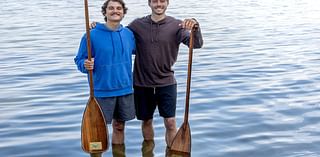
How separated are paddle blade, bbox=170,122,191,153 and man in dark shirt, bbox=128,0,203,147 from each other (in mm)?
243

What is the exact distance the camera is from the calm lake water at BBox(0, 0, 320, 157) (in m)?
8.48

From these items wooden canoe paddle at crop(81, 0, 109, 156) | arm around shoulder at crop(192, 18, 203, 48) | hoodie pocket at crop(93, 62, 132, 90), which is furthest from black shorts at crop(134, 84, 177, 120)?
arm around shoulder at crop(192, 18, 203, 48)

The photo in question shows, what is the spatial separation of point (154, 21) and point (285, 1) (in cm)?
3134

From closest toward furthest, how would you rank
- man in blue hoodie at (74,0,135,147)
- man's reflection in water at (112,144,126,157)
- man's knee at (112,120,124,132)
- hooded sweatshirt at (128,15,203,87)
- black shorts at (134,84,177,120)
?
man in blue hoodie at (74,0,135,147), hooded sweatshirt at (128,15,203,87), black shorts at (134,84,177,120), man's knee at (112,120,124,132), man's reflection in water at (112,144,126,157)

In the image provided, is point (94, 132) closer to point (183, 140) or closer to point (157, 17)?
point (183, 140)

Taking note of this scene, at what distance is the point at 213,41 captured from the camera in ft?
63.6

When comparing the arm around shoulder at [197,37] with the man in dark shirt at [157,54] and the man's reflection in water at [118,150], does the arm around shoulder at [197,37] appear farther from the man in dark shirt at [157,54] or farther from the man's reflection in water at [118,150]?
the man's reflection in water at [118,150]

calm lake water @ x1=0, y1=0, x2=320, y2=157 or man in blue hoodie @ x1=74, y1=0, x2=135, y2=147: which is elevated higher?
man in blue hoodie @ x1=74, y1=0, x2=135, y2=147

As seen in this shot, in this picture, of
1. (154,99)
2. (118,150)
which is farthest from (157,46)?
(118,150)

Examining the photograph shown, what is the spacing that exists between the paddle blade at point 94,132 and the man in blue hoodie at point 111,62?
13cm

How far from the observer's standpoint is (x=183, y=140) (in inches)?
292

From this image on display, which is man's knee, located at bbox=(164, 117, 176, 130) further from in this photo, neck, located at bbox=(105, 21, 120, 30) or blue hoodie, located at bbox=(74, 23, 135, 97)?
neck, located at bbox=(105, 21, 120, 30)

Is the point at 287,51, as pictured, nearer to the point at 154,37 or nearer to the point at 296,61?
the point at 296,61

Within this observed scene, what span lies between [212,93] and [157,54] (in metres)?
4.62
